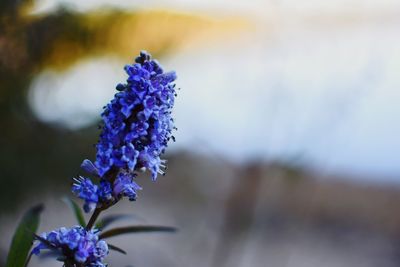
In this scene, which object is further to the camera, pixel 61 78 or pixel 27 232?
pixel 61 78

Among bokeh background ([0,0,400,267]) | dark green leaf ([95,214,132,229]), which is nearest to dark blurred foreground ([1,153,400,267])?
bokeh background ([0,0,400,267])

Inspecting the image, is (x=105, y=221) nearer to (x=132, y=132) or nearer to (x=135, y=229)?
(x=135, y=229)

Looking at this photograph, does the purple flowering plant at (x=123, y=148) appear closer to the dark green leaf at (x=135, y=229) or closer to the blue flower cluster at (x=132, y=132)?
the blue flower cluster at (x=132, y=132)

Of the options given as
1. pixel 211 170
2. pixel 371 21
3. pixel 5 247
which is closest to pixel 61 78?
pixel 5 247

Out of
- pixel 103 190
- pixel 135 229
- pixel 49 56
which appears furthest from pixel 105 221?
pixel 49 56

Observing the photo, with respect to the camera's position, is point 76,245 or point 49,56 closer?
point 76,245

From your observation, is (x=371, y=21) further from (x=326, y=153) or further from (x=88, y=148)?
(x=88, y=148)

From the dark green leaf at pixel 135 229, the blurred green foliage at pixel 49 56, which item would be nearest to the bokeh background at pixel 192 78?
the blurred green foliage at pixel 49 56
